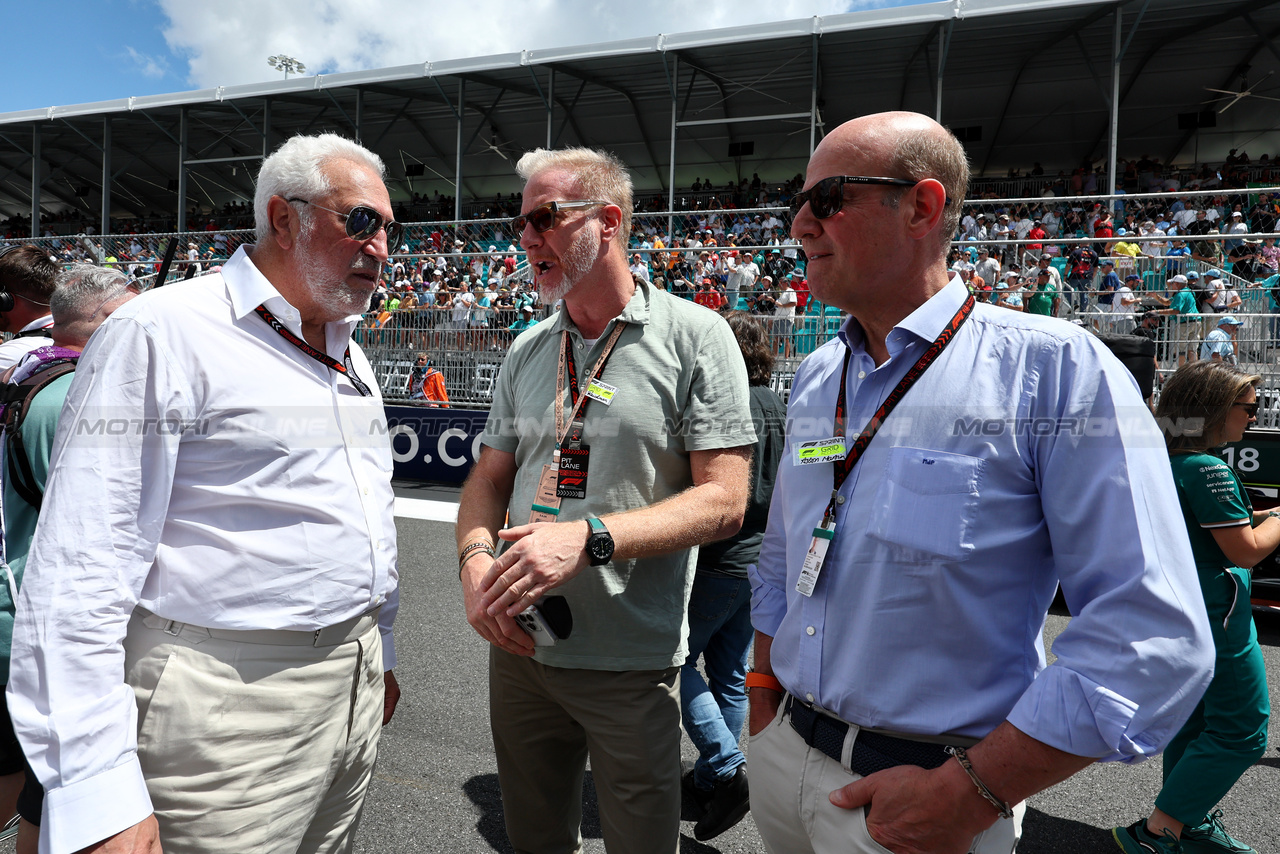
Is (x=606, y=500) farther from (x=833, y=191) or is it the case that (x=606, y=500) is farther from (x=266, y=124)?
(x=266, y=124)

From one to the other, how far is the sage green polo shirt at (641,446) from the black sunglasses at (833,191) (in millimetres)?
686

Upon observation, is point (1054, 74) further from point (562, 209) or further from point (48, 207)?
point (48, 207)

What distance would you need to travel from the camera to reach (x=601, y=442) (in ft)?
7.14

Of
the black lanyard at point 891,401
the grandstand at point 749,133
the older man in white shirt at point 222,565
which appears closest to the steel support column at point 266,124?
the grandstand at point 749,133

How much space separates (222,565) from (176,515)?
0.48 ft

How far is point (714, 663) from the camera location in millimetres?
3707

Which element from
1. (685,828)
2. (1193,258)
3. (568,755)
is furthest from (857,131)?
(1193,258)

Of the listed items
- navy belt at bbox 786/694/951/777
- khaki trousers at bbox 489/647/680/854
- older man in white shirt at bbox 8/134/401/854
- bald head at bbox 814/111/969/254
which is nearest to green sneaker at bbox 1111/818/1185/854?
khaki trousers at bbox 489/647/680/854

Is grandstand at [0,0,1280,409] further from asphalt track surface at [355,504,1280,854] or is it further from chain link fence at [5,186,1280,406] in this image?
asphalt track surface at [355,504,1280,854]

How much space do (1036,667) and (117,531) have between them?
1.79 metres

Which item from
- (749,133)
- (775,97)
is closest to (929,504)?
(775,97)

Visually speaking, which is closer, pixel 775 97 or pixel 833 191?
pixel 833 191

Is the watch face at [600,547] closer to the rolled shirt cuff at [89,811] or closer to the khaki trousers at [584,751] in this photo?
A: the khaki trousers at [584,751]

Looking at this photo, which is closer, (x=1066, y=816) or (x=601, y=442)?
(x=601, y=442)
